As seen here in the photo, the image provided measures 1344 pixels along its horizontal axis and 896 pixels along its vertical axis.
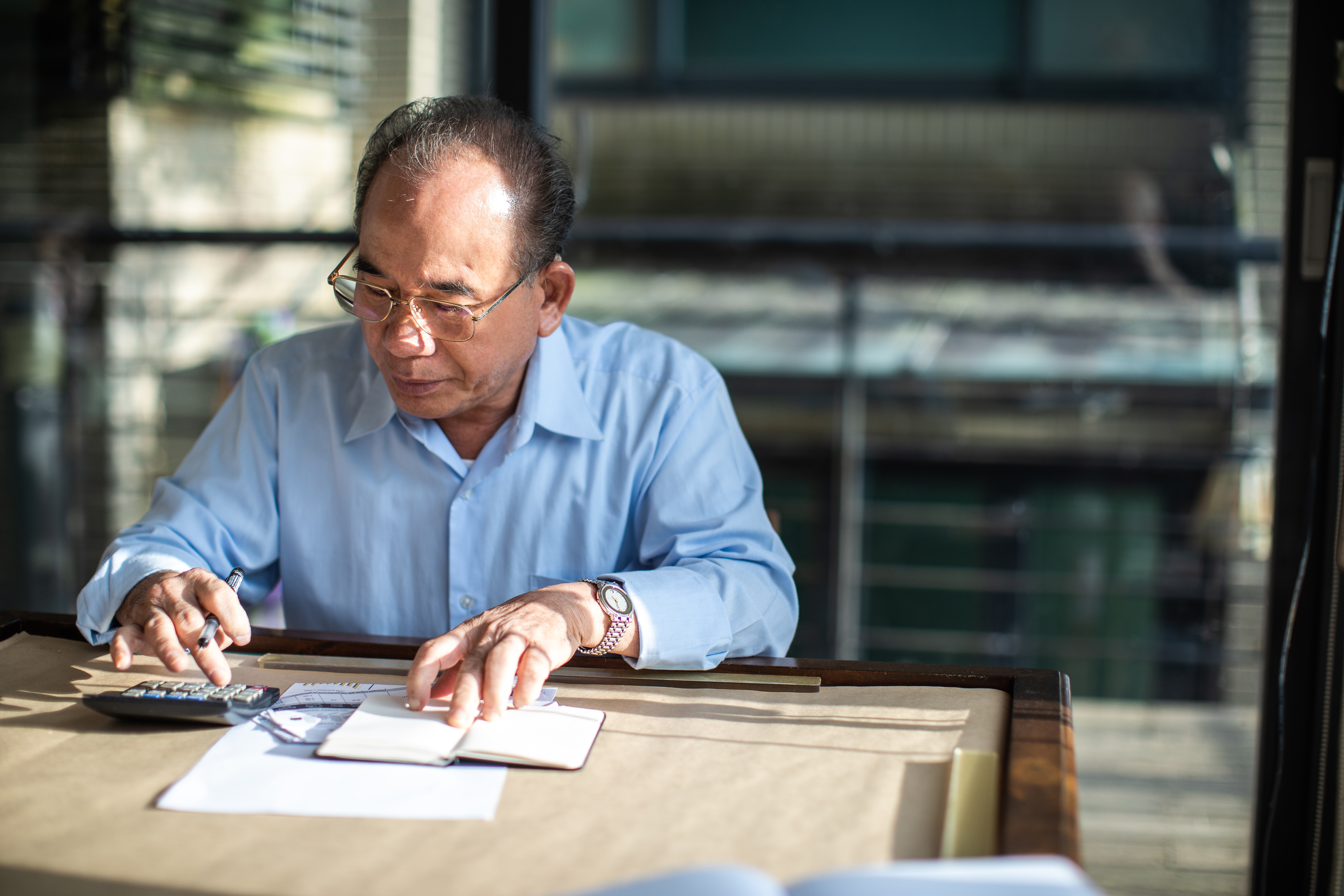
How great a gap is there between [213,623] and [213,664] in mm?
57

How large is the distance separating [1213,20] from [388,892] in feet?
9.36

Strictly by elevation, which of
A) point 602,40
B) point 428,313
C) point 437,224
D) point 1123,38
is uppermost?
point 602,40

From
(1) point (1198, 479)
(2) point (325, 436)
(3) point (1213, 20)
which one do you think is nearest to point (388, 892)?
(2) point (325, 436)

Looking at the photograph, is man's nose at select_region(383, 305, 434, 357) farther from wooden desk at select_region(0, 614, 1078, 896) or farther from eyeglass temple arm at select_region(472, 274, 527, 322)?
wooden desk at select_region(0, 614, 1078, 896)

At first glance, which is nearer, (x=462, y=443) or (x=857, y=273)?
(x=462, y=443)

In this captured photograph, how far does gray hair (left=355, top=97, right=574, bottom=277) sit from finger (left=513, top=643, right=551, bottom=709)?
0.54 m

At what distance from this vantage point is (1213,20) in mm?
2600

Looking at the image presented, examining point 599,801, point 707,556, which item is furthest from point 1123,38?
point 599,801

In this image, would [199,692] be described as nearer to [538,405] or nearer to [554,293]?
[538,405]

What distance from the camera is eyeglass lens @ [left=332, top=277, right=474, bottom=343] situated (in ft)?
3.97

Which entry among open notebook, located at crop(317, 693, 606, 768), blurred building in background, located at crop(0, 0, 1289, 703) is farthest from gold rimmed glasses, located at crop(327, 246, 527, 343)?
blurred building in background, located at crop(0, 0, 1289, 703)

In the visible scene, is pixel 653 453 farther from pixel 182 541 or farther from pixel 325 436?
pixel 182 541

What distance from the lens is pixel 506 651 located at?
908 mm

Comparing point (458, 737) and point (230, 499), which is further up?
point (230, 499)
